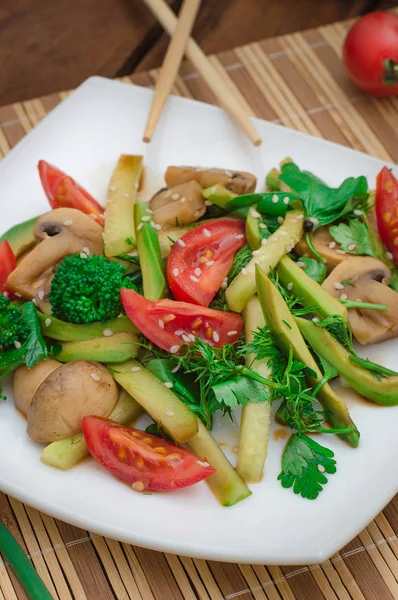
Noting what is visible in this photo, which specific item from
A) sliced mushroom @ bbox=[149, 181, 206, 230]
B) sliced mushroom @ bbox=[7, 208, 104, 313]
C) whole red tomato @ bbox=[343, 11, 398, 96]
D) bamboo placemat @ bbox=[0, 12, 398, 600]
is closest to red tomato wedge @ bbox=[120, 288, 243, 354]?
sliced mushroom @ bbox=[7, 208, 104, 313]

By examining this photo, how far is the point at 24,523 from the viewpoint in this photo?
265cm

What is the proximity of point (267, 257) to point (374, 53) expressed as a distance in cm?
159

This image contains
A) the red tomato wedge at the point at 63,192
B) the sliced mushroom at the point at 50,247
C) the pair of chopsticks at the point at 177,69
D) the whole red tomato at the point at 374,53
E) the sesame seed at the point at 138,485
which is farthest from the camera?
the whole red tomato at the point at 374,53

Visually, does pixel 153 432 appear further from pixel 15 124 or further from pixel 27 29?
pixel 27 29

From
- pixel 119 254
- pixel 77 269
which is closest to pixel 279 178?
pixel 119 254

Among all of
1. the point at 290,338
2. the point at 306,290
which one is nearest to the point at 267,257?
the point at 306,290

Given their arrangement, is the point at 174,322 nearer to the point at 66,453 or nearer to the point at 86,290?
the point at 86,290

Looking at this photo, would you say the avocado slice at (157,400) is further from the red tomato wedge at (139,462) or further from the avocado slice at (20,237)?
the avocado slice at (20,237)

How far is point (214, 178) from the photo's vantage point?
316 cm

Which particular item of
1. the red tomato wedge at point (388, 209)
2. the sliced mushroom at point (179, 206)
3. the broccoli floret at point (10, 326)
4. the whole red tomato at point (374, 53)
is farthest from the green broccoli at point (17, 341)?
the whole red tomato at point (374, 53)

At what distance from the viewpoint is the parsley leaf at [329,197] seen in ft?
10.0

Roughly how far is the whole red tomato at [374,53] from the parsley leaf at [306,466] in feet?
7.03

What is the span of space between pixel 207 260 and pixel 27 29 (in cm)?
236

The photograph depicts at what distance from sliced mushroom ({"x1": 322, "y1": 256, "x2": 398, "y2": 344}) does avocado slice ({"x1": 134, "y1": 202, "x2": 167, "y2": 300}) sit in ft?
2.04
